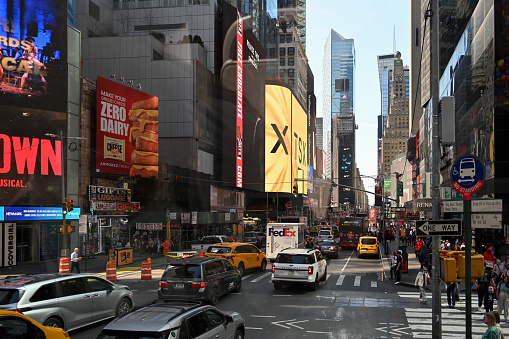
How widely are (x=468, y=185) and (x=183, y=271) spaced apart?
1074 cm

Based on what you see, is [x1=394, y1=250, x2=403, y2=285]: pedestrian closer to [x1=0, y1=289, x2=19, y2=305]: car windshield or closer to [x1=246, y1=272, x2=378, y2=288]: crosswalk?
[x1=246, y1=272, x2=378, y2=288]: crosswalk

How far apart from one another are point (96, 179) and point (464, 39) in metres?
35.9

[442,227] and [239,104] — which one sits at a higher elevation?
[239,104]

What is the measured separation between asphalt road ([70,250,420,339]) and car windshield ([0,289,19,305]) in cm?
212

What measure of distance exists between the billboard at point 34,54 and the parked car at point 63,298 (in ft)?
80.5

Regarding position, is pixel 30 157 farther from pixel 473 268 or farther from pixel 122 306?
pixel 473 268

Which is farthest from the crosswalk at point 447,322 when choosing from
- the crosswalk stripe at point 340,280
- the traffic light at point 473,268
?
the crosswalk stripe at point 340,280

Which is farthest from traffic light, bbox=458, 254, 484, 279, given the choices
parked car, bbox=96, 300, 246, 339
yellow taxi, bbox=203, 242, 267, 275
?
yellow taxi, bbox=203, 242, 267, 275

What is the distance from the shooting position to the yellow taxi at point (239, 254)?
83.7ft

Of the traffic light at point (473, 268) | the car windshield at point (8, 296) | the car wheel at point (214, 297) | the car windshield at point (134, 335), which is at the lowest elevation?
the car wheel at point (214, 297)

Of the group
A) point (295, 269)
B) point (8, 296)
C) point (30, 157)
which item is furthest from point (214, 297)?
point (30, 157)

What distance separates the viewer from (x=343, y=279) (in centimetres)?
2606

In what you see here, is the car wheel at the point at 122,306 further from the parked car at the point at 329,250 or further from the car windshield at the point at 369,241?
the car windshield at the point at 369,241

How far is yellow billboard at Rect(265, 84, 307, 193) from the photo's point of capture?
328ft
